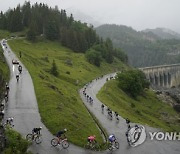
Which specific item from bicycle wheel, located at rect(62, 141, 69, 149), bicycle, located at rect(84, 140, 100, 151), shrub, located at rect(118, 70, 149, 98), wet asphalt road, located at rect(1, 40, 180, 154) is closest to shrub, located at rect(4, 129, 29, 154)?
wet asphalt road, located at rect(1, 40, 180, 154)

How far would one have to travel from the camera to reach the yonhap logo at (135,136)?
165 feet

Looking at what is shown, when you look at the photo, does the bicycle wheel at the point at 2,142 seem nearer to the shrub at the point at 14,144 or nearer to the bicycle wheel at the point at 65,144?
the shrub at the point at 14,144

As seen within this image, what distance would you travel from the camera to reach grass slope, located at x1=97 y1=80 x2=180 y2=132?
99125mm

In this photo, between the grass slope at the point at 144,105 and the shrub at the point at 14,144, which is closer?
the shrub at the point at 14,144

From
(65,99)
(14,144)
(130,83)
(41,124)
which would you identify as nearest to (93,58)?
(130,83)

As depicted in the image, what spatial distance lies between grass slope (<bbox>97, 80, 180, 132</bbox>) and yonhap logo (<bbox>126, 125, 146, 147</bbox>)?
35356 mm

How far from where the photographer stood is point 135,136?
54844 mm

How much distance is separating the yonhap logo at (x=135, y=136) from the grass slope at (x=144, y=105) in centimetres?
3536

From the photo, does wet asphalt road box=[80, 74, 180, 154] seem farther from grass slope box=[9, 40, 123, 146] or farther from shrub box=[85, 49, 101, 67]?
shrub box=[85, 49, 101, 67]

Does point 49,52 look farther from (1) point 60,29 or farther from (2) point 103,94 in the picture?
(2) point 103,94

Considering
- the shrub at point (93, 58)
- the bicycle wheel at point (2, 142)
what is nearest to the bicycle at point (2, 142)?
the bicycle wheel at point (2, 142)

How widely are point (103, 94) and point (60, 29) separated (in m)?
100

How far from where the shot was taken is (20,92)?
72312 millimetres

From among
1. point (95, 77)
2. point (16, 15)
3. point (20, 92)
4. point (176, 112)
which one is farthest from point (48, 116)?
point (16, 15)
